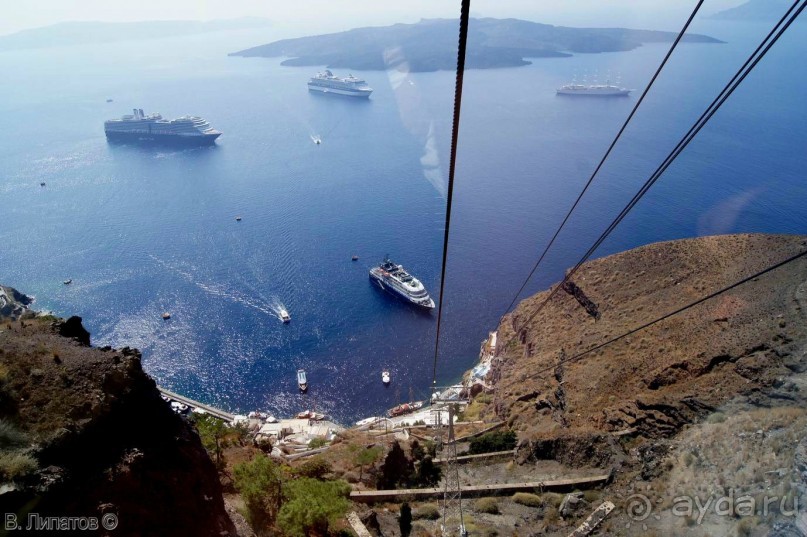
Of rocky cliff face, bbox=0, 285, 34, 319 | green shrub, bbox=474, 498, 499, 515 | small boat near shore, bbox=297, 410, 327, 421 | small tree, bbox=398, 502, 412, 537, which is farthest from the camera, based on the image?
rocky cliff face, bbox=0, 285, 34, 319

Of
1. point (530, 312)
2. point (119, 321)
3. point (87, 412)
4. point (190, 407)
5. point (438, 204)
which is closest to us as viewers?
point (87, 412)

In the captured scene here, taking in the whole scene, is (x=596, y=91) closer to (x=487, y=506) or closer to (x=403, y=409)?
(x=403, y=409)

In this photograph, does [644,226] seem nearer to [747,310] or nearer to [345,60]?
[747,310]

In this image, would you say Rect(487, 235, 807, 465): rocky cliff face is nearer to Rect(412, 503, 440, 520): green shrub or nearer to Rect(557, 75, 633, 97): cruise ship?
Rect(412, 503, 440, 520): green shrub

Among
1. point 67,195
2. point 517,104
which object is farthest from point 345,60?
point 67,195

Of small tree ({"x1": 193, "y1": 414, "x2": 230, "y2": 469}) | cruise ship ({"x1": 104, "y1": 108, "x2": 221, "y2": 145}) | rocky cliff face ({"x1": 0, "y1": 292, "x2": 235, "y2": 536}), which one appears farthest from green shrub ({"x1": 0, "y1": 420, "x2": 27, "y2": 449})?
Answer: cruise ship ({"x1": 104, "y1": 108, "x2": 221, "y2": 145})

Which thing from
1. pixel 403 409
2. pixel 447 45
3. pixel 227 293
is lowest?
pixel 403 409

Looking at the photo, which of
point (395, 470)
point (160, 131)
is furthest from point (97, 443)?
point (160, 131)
